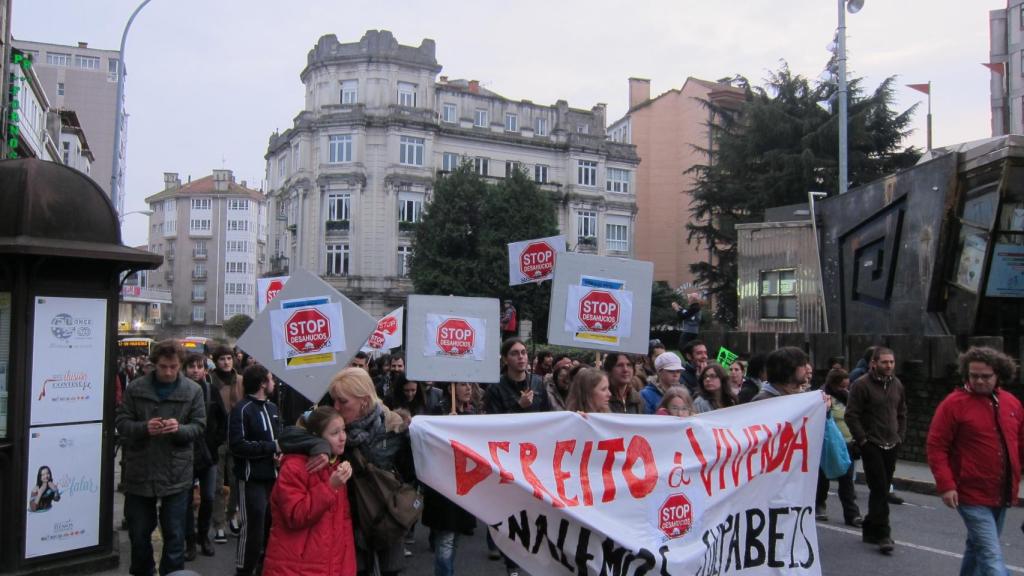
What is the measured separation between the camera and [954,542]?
859 centimetres

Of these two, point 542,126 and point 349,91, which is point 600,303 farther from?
point 542,126

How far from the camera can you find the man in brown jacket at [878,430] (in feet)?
26.3

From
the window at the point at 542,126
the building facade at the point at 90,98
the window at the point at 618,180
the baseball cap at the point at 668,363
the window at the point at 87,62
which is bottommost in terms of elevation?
the baseball cap at the point at 668,363

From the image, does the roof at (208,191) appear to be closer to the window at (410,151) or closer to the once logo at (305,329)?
the window at (410,151)

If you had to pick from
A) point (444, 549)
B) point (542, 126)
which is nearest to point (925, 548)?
point (444, 549)

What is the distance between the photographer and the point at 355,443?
4820 millimetres

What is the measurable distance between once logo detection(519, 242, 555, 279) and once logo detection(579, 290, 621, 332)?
6764mm

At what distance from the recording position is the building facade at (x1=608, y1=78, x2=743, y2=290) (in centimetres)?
6673

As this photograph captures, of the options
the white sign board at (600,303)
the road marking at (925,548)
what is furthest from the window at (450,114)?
the white sign board at (600,303)

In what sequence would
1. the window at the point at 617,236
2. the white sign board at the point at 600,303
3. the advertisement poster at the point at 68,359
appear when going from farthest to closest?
the window at the point at 617,236
the white sign board at the point at 600,303
the advertisement poster at the point at 68,359

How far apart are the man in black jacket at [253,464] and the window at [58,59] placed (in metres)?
86.1

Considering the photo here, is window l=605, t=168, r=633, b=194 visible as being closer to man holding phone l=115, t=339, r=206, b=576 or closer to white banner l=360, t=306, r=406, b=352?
white banner l=360, t=306, r=406, b=352

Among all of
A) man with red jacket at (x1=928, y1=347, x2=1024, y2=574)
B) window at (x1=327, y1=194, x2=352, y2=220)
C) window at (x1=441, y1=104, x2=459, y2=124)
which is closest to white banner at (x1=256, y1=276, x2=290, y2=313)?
man with red jacket at (x1=928, y1=347, x2=1024, y2=574)

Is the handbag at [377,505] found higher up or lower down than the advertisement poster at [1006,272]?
lower down
